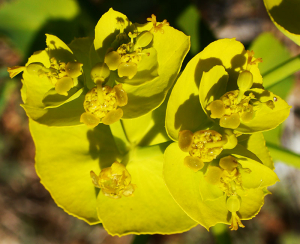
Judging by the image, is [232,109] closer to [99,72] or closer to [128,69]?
[128,69]

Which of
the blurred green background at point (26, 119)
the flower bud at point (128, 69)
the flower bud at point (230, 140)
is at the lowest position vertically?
the blurred green background at point (26, 119)

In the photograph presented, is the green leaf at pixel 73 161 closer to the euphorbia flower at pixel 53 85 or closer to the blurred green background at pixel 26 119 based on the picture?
the euphorbia flower at pixel 53 85

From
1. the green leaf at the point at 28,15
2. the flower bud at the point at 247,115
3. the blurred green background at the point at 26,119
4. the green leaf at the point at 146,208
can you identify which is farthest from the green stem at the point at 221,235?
the green leaf at the point at 28,15

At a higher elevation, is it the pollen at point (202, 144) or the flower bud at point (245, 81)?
the flower bud at point (245, 81)

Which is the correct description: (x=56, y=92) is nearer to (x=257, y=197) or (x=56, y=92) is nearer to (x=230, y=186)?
(x=230, y=186)

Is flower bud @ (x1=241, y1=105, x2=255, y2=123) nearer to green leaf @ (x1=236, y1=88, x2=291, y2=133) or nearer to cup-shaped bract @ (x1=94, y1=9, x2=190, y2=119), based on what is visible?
green leaf @ (x1=236, y1=88, x2=291, y2=133)

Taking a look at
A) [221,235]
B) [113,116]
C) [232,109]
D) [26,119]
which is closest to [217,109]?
[232,109]

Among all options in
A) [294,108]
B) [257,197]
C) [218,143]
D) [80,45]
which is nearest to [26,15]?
[80,45]
